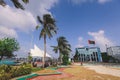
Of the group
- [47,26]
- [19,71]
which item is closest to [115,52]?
[47,26]

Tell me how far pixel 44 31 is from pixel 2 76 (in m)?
21.4

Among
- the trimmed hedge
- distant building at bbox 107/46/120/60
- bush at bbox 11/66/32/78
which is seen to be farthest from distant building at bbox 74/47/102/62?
the trimmed hedge

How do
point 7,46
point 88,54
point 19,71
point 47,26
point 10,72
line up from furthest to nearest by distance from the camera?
point 88,54
point 7,46
point 47,26
point 19,71
point 10,72

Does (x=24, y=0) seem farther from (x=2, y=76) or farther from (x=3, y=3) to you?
(x=2, y=76)

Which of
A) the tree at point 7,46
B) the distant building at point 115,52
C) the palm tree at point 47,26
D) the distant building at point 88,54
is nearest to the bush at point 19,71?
the palm tree at point 47,26

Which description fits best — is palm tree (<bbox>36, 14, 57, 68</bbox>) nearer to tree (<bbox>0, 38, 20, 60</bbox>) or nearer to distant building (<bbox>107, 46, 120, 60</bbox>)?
tree (<bbox>0, 38, 20, 60</bbox>)

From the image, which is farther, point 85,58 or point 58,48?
point 85,58

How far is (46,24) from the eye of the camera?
109 feet

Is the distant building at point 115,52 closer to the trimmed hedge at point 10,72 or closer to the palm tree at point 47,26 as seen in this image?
the palm tree at point 47,26

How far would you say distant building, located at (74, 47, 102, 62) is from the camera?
274 ft

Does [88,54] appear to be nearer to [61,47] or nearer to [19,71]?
[61,47]

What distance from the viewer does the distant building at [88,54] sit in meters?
83.4

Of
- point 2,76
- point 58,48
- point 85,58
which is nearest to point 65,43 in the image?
point 58,48

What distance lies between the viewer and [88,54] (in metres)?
85.9
